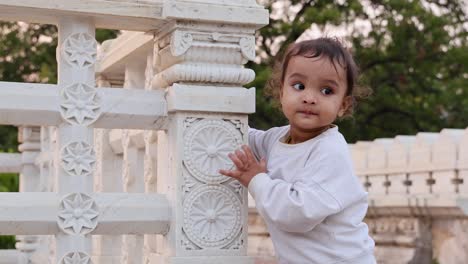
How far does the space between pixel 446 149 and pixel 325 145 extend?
4591mm

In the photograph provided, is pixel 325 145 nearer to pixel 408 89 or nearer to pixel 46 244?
pixel 46 244

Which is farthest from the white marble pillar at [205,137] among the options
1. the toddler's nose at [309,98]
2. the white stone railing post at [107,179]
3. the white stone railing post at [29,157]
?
the white stone railing post at [29,157]

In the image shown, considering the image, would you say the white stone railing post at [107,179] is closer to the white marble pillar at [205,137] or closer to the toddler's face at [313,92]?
the white marble pillar at [205,137]

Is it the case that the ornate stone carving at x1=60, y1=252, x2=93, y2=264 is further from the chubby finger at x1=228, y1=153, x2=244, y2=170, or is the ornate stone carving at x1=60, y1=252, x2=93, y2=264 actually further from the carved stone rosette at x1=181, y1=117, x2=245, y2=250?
the chubby finger at x1=228, y1=153, x2=244, y2=170

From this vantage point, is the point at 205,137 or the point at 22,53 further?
the point at 22,53

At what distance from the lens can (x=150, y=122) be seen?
316 centimetres

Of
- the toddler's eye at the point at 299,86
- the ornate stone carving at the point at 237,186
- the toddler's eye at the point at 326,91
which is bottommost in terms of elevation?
the ornate stone carving at the point at 237,186

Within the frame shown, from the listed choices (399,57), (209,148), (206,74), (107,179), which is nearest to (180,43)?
(206,74)

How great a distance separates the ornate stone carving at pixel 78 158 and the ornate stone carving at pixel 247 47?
624 mm

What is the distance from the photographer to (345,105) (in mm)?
3168

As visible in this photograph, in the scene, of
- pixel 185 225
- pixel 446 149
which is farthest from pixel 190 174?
pixel 446 149

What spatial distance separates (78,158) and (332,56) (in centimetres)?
91

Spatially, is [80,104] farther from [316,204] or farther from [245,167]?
[316,204]

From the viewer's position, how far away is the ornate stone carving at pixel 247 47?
3154 mm
